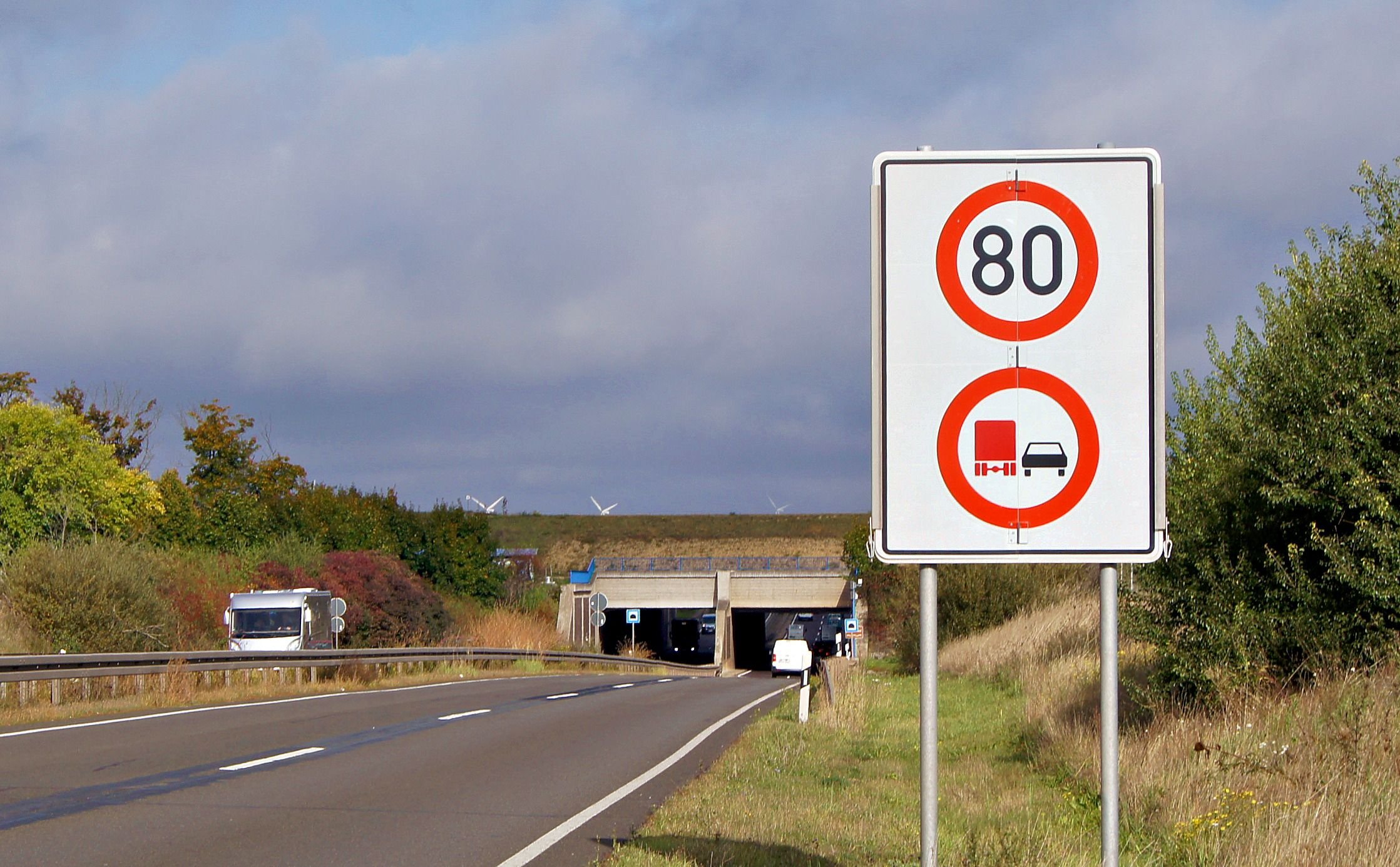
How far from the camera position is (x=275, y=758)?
14.0 meters

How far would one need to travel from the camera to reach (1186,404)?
605 inches

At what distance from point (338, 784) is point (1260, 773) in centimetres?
781

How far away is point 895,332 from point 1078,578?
99.8 ft

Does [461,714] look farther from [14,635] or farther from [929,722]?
[929,722]

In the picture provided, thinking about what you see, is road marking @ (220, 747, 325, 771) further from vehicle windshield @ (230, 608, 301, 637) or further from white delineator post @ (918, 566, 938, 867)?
vehicle windshield @ (230, 608, 301, 637)

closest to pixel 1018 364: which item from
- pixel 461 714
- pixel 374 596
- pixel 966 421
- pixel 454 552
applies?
pixel 966 421

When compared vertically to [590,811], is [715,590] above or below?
below

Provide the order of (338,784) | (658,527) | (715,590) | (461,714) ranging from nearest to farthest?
(338,784) → (461,714) → (715,590) → (658,527)

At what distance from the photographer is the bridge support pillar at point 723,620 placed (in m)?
73.1

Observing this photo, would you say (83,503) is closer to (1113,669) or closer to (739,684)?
(739,684)

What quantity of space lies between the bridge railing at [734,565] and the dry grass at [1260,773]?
209 feet

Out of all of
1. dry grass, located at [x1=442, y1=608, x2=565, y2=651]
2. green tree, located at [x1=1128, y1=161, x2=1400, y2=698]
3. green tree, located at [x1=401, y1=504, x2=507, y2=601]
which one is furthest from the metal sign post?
green tree, located at [x1=401, y1=504, x2=507, y2=601]

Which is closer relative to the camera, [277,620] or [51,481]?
[277,620]

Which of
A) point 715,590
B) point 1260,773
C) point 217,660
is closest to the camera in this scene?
point 1260,773
